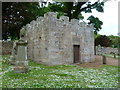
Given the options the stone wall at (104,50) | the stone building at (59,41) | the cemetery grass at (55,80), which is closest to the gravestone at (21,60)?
the cemetery grass at (55,80)

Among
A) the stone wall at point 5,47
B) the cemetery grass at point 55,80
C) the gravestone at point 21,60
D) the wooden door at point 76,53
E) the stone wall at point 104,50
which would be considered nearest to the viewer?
the cemetery grass at point 55,80

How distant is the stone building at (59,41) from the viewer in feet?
50.0

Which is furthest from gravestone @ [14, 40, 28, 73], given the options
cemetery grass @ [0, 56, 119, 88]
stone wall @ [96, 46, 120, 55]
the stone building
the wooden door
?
stone wall @ [96, 46, 120, 55]

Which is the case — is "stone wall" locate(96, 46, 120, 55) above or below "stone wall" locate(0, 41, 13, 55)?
below

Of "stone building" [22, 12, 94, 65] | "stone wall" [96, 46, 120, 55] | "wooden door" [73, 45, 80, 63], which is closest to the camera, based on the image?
"stone building" [22, 12, 94, 65]

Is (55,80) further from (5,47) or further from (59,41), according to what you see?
(5,47)

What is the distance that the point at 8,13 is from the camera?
921 inches

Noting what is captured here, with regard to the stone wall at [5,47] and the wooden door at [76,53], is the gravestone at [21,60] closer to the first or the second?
the wooden door at [76,53]

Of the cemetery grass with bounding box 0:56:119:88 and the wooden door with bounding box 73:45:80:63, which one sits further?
the wooden door with bounding box 73:45:80:63

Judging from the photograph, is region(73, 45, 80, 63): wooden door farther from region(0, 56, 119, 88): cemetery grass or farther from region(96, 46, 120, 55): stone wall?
Result: region(96, 46, 120, 55): stone wall

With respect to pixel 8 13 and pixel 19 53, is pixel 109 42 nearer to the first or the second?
pixel 8 13

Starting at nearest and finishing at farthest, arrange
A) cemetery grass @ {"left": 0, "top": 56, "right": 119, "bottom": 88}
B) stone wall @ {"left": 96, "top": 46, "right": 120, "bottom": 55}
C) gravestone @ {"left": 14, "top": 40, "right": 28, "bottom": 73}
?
cemetery grass @ {"left": 0, "top": 56, "right": 119, "bottom": 88}, gravestone @ {"left": 14, "top": 40, "right": 28, "bottom": 73}, stone wall @ {"left": 96, "top": 46, "right": 120, "bottom": 55}

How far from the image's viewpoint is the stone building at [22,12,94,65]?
15.2 metres

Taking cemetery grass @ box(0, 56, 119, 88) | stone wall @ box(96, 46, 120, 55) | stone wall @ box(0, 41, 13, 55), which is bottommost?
cemetery grass @ box(0, 56, 119, 88)
